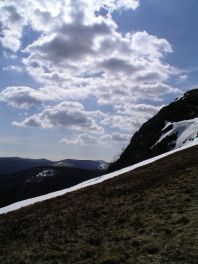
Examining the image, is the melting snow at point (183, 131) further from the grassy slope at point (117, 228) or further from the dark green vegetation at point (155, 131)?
the grassy slope at point (117, 228)

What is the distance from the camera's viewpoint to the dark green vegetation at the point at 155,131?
97.4 m

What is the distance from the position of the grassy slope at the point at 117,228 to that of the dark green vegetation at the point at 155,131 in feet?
210

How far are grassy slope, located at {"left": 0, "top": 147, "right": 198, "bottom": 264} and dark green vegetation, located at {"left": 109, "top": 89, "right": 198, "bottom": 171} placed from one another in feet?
210

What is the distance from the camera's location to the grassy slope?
49.3 ft

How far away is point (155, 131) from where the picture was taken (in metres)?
109

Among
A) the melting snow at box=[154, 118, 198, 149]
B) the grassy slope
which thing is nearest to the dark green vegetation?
the melting snow at box=[154, 118, 198, 149]

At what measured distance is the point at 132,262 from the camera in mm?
14062

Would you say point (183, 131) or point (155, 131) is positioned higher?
point (155, 131)

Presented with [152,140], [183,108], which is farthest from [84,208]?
[183,108]

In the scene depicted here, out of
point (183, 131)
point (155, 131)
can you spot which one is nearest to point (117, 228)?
point (183, 131)

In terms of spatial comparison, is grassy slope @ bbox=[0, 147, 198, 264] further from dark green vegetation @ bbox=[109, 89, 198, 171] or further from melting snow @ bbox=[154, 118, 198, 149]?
dark green vegetation @ bbox=[109, 89, 198, 171]

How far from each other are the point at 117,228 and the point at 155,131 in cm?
9129

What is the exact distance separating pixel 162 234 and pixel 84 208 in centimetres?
980

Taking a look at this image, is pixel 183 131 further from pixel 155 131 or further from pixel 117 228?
pixel 117 228
